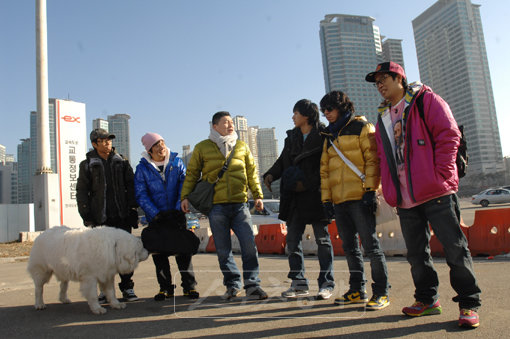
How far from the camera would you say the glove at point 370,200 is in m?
3.55

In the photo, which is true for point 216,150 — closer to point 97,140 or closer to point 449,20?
point 97,140

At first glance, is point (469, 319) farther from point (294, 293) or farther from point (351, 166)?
point (294, 293)

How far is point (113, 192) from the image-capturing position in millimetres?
4789

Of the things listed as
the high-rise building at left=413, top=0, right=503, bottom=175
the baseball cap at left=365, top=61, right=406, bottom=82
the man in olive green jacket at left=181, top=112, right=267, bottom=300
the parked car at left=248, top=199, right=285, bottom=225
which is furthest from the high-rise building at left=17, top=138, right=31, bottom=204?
the high-rise building at left=413, top=0, right=503, bottom=175

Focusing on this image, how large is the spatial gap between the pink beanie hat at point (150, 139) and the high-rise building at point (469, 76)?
130 m

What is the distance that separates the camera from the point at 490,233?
282 inches

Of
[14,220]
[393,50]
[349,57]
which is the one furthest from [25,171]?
[393,50]

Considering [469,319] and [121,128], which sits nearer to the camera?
[469,319]

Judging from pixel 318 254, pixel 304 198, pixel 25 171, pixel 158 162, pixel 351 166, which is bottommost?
pixel 318 254

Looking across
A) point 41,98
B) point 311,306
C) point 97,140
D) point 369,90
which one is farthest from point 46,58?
point 369,90

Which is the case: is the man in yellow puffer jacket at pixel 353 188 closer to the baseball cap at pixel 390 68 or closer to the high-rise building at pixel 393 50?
the baseball cap at pixel 390 68

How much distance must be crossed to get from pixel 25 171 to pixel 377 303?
422 ft

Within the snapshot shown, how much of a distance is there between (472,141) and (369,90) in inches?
1479

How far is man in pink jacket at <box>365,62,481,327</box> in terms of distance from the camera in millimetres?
2975
